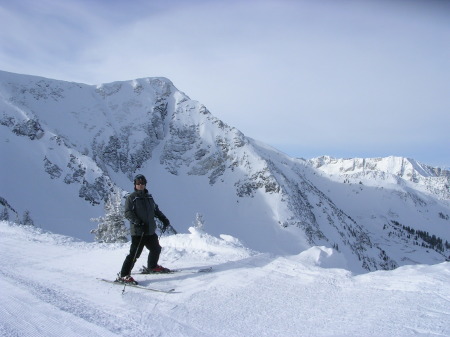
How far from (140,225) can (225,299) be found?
9.61 ft

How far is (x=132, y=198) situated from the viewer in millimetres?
9422

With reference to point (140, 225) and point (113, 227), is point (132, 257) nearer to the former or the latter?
point (140, 225)

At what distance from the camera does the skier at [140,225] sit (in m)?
9.37

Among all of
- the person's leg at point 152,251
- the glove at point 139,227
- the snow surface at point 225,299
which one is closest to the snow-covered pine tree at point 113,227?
the snow surface at point 225,299

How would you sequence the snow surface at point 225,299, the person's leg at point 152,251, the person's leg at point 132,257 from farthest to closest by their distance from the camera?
the person's leg at point 152,251, the person's leg at point 132,257, the snow surface at point 225,299

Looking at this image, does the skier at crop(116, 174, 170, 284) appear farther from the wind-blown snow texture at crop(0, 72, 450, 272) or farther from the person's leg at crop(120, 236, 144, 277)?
the wind-blown snow texture at crop(0, 72, 450, 272)

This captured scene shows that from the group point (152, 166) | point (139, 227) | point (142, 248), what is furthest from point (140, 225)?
point (152, 166)

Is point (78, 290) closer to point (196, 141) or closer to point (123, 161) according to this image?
point (123, 161)

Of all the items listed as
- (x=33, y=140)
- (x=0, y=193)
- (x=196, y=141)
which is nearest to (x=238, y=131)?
(x=196, y=141)

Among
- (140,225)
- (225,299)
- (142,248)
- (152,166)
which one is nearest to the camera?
(225,299)

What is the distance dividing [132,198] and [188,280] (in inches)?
93.7

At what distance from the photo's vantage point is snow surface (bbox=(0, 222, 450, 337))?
20.5 ft

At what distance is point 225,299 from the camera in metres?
7.86

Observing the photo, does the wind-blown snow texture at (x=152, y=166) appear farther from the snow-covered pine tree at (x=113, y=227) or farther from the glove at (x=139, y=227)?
the glove at (x=139, y=227)
